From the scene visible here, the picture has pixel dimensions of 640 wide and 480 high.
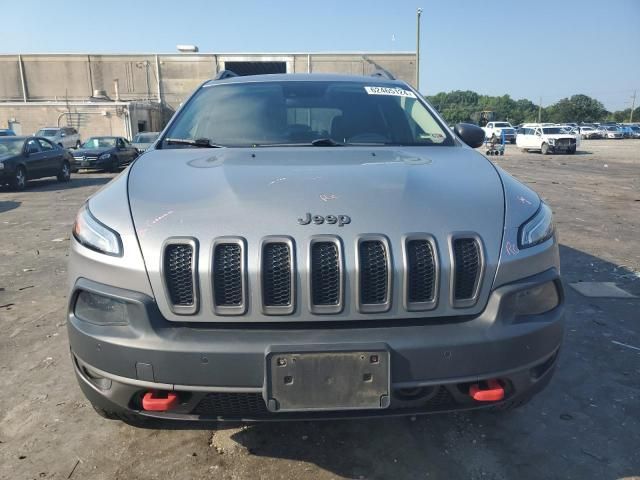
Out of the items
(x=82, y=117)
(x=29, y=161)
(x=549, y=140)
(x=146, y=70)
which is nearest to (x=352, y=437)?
(x=29, y=161)

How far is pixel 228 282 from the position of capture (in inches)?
73.4

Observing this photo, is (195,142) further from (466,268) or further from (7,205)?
(7,205)

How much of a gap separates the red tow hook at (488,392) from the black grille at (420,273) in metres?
0.41

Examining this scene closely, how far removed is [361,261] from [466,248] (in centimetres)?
42

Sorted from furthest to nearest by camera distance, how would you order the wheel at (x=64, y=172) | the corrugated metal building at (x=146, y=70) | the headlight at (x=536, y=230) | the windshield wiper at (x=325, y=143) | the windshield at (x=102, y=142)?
the corrugated metal building at (x=146, y=70) < the windshield at (x=102, y=142) < the wheel at (x=64, y=172) < the windshield wiper at (x=325, y=143) < the headlight at (x=536, y=230)

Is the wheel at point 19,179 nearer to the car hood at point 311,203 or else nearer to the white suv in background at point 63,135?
the car hood at point 311,203

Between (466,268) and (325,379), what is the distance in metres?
0.67

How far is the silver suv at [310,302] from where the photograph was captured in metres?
1.84

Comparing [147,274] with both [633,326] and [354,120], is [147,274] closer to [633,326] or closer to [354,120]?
[354,120]

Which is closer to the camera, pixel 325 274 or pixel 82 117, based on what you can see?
pixel 325 274

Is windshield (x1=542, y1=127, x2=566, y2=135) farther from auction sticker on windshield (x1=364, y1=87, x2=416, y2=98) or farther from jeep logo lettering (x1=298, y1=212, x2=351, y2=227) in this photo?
jeep logo lettering (x1=298, y1=212, x2=351, y2=227)

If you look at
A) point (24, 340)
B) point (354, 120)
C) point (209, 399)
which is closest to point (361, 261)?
point (209, 399)

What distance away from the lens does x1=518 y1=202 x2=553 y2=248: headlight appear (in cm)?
206

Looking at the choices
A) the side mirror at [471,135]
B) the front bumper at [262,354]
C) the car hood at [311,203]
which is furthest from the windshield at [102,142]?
the front bumper at [262,354]
